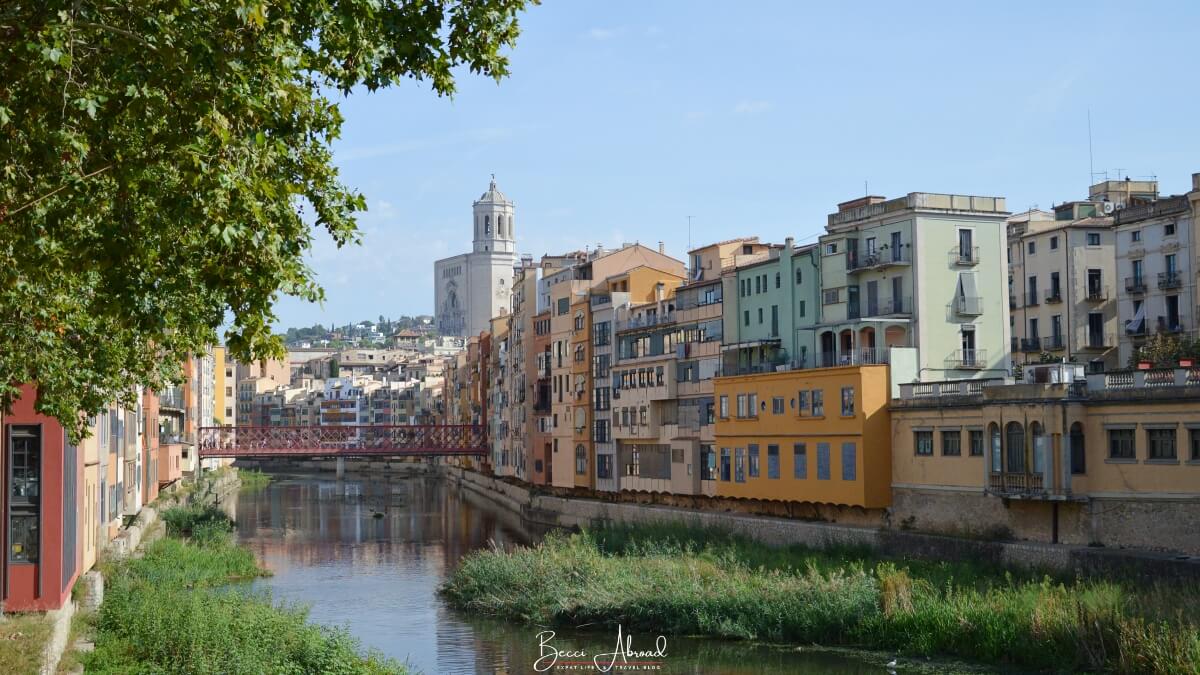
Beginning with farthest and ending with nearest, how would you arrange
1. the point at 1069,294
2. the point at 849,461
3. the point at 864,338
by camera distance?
the point at 1069,294
the point at 864,338
the point at 849,461

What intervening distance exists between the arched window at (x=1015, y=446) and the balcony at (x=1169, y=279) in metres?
20.7

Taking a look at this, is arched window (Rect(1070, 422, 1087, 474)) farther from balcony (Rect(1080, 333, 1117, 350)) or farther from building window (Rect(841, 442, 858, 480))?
balcony (Rect(1080, 333, 1117, 350))

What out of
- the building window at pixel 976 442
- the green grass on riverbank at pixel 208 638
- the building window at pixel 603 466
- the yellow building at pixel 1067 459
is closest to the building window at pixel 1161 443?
the yellow building at pixel 1067 459

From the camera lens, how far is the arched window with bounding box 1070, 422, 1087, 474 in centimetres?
3678

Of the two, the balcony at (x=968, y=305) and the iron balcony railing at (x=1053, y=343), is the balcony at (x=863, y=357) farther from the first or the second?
the iron balcony railing at (x=1053, y=343)

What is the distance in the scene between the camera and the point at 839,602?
107ft

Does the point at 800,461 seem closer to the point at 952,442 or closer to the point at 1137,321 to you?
the point at 952,442

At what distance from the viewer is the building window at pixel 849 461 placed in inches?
1750

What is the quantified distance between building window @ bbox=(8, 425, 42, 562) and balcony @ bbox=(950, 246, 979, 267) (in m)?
30.5

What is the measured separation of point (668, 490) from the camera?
58812mm

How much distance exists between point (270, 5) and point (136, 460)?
158ft

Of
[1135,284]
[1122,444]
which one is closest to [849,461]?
[1122,444]

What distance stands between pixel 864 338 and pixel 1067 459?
40.0ft

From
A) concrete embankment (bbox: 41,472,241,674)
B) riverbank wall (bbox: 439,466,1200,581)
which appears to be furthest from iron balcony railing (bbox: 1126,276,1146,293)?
concrete embankment (bbox: 41,472,241,674)
